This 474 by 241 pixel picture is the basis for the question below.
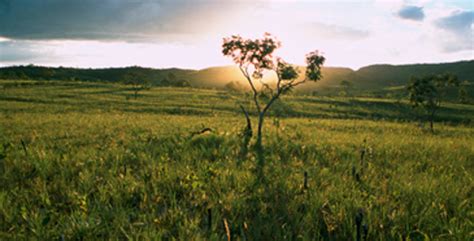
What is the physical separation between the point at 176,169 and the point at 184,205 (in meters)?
2.29

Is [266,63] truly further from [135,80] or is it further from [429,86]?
[135,80]

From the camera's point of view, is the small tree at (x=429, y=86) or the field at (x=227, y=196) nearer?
the field at (x=227, y=196)

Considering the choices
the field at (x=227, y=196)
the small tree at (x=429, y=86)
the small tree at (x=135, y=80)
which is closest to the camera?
the field at (x=227, y=196)

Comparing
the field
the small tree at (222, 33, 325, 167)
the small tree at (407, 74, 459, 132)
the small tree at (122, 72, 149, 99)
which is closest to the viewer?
the field

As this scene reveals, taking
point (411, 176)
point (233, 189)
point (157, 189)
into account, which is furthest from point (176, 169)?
point (411, 176)

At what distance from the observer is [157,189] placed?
679 centimetres

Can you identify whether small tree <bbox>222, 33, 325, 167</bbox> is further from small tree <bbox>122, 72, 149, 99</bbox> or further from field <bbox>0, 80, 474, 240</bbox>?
small tree <bbox>122, 72, 149, 99</bbox>

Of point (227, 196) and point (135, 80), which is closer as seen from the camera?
point (227, 196)

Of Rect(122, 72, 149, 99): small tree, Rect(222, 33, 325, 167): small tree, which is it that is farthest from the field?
Rect(122, 72, 149, 99): small tree

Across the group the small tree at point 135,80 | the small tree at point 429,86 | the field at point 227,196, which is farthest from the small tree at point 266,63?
the small tree at point 135,80

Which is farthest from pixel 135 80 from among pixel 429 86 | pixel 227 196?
pixel 227 196

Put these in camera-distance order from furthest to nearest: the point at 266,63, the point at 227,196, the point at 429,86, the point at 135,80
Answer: the point at 135,80
the point at 429,86
the point at 266,63
the point at 227,196

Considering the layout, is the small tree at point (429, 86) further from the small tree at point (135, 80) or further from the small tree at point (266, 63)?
the small tree at point (135, 80)

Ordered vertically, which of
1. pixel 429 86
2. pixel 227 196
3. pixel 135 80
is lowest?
pixel 227 196
